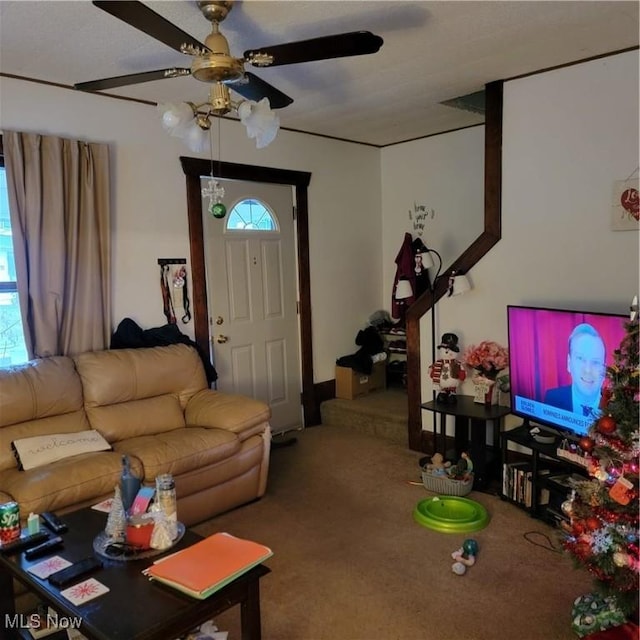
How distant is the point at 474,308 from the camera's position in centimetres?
375

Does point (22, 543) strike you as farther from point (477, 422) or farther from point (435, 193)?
point (435, 193)

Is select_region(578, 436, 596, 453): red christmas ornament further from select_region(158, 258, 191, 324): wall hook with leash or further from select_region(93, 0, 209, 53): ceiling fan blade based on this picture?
select_region(158, 258, 191, 324): wall hook with leash

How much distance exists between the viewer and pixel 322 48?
1.95 m

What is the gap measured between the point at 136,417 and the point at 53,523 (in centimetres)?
112

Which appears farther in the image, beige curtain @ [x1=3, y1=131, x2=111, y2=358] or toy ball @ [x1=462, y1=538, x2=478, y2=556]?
beige curtain @ [x1=3, y1=131, x2=111, y2=358]

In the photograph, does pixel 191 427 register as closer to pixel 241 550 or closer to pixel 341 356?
pixel 241 550

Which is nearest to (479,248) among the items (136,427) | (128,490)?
(136,427)

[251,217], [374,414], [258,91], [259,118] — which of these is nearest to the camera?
[259,118]

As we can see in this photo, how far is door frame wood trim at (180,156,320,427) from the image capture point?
3.93m

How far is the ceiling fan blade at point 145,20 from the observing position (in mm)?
1638

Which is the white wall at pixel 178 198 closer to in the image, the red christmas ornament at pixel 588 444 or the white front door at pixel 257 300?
the white front door at pixel 257 300

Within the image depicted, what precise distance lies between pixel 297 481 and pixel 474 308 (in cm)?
167

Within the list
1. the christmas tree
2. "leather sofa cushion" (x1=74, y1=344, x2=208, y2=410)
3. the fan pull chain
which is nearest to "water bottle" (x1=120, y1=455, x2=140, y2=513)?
"leather sofa cushion" (x1=74, y1=344, x2=208, y2=410)

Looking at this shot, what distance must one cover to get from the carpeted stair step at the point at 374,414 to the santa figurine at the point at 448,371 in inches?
26.6
